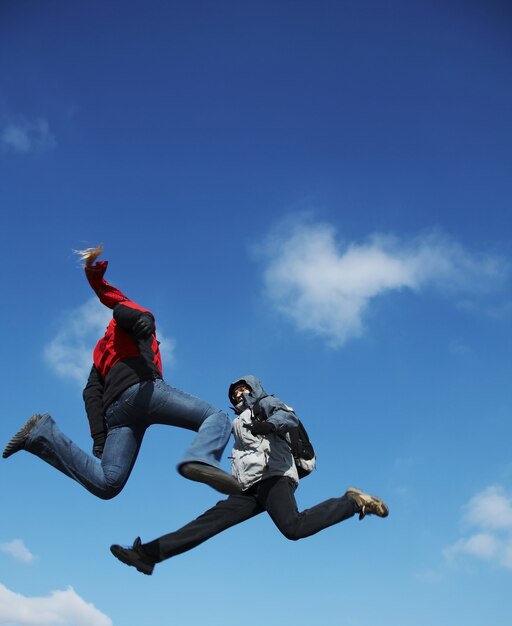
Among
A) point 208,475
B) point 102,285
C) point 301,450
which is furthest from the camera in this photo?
point 301,450

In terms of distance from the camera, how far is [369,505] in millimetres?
6484

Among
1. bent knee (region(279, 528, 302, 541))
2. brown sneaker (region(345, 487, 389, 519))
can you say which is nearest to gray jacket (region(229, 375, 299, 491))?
bent knee (region(279, 528, 302, 541))

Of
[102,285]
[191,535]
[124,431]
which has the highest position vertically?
[102,285]

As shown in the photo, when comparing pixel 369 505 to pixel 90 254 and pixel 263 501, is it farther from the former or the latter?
pixel 90 254

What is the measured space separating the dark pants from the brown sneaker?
7cm

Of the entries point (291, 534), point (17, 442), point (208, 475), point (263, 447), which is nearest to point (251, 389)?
point (263, 447)

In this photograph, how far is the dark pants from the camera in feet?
20.6

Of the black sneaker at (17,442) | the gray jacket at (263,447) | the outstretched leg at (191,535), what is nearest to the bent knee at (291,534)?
the outstretched leg at (191,535)

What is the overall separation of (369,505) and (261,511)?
1.20 meters

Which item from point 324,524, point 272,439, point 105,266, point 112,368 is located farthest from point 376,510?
point 105,266

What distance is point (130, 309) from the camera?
5812 mm

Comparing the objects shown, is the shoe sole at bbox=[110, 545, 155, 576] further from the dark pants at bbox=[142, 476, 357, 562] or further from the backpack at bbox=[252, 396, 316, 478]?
the backpack at bbox=[252, 396, 316, 478]

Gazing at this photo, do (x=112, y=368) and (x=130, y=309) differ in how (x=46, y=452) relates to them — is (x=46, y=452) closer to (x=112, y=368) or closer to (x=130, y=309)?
(x=112, y=368)

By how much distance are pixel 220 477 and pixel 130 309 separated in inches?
72.0
